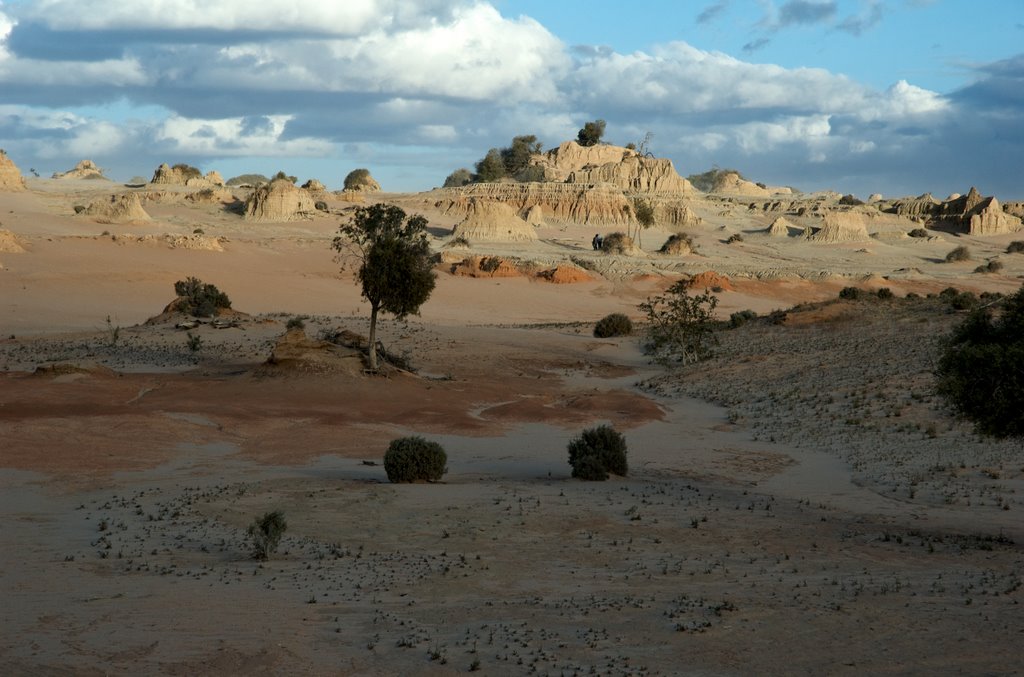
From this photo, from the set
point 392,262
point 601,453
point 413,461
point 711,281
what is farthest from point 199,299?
point 711,281

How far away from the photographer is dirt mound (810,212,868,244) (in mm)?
88438

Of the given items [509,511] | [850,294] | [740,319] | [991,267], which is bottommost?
[509,511]

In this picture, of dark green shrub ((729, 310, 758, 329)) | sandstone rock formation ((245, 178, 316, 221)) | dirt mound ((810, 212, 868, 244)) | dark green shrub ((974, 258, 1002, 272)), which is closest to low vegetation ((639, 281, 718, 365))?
dark green shrub ((729, 310, 758, 329))

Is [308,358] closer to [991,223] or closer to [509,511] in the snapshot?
[509,511]

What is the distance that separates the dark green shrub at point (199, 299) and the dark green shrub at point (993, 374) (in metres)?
34.3

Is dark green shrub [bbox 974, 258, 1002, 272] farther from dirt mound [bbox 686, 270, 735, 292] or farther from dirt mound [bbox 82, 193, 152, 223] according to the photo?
dirt mound [bbox 82, 193, 152, 223]

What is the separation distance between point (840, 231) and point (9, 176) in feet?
226

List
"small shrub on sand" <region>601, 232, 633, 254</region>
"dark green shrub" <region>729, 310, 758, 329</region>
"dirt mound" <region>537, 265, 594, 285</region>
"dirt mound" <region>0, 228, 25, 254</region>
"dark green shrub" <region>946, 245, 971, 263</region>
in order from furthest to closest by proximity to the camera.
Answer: "dark green shrub" <region>946, 245, 971, 263</region>
"small shrub on sand" <region>601, 232, 633, 254</region>
"dirt mound" <region>537, 265, 594, 285</region>
"dirt mound" <region>0, 228, 25, 254</region>
"dark green shrub" <region>729, 310, 758, 329</region>

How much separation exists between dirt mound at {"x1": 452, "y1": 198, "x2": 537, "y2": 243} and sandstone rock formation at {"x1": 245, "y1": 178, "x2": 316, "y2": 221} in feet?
40.5

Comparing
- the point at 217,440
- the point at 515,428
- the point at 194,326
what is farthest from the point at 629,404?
the point at 194,326

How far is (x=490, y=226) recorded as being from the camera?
81.1 metres

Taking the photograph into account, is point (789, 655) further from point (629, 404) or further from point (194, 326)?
point (194, 326)

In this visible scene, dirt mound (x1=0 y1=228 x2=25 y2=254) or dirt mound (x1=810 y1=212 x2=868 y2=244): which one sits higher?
dirt mound (x1=810 y1=212 x2=868 y2=244)

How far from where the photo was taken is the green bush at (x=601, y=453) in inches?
716
